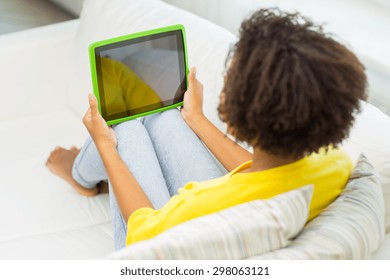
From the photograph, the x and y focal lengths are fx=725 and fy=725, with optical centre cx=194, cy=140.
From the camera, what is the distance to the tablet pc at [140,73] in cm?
159

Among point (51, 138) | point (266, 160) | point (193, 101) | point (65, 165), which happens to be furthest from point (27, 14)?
point (266, 160)

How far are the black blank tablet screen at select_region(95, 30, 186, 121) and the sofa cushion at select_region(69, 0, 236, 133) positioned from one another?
12 centimetres

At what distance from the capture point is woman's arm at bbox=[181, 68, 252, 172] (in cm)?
152

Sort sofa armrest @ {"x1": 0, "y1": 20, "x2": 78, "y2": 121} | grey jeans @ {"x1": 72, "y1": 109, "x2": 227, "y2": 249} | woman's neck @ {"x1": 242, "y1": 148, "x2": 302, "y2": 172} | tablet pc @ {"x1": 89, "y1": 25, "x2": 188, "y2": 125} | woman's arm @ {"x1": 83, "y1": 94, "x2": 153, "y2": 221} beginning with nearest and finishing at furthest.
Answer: woman's neck @ {"x1": 242, "y1": 148, "x2": 302, "y2": 172} < woman's arm @ {"x1": 83, "y1": 94, "x2": 153, "y2": 221} < grey jeans @ {"x1": 72, "y1": 109, "x2": 227, "y2": 249} < tablet pc @ {"x1": 89, "y1": 25, "x2": 188, "y2": 125} < sofa armrest @ {"x1": 0, "y1": 20, "x2": 78, "y2": 121}

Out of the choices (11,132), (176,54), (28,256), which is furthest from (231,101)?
(11,132)

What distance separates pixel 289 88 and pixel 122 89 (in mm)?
662

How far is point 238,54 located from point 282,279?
0.35 m

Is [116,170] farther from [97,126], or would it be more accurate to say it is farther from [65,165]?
[65,165]

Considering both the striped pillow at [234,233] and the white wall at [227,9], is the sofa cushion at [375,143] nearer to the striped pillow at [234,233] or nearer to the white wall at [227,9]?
the striped pillow at [234,233]

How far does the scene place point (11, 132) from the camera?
6.84 ft

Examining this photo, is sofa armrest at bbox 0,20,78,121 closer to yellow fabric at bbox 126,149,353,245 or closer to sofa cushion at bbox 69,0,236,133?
sofa cushion at bbox 69,0,236,133

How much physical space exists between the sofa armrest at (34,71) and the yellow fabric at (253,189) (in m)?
1.06

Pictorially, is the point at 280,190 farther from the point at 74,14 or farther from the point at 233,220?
the point at 74,14

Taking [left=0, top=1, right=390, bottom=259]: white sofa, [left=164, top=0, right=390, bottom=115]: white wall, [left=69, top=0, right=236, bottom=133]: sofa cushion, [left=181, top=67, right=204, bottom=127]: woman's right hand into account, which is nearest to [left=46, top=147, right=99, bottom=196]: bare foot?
[left=0, top=1, right=390, bottom=259]: white sofa
